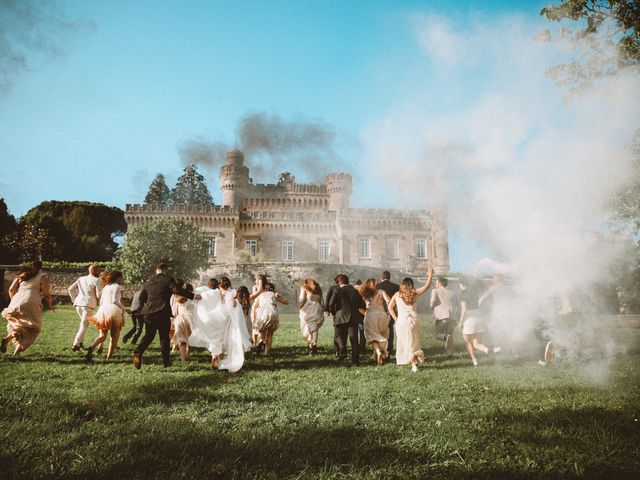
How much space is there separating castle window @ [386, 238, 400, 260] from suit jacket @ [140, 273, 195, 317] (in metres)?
40.2

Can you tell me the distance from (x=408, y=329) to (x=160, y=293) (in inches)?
179


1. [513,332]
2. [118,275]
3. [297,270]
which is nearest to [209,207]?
[297,270]

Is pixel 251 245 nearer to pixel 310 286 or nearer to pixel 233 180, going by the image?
pixel 233 180

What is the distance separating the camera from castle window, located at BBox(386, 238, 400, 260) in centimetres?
4606

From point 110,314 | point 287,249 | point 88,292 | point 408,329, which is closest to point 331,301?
point 408,329

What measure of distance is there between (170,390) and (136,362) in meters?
2.01

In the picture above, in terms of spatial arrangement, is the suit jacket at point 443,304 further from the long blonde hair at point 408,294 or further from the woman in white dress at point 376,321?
the long blonde hair at point 408,294

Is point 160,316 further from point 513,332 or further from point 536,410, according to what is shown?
point 513,332

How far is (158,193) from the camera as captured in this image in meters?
53.0

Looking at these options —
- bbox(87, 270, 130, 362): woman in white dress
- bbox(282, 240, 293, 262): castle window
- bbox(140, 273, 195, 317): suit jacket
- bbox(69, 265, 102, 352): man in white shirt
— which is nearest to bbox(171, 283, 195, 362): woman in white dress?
bbox(140, 273, 195, 317): suit jacket

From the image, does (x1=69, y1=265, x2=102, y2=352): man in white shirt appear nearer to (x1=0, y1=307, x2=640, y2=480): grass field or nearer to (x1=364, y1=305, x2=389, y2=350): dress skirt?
(x1=0, y1=307, x2=640, y2=480): grass field

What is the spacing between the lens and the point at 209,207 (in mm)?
45562

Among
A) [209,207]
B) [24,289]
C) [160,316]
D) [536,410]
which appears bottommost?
[536,410]

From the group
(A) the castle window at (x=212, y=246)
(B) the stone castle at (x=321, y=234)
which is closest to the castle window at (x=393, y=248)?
(B) the stone castle at (x=321, y=234)
